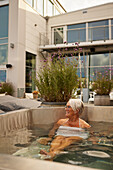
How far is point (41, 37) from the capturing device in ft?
34.9

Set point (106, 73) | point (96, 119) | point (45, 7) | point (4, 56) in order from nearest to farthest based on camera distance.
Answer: point (96, 119) → point (106, 73) → point (4, 56) → point (45, 7)

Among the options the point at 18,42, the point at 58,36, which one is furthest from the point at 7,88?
the point at 58,36

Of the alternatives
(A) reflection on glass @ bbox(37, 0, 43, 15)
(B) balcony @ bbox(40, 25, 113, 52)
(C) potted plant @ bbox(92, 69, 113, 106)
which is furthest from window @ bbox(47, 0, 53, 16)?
(C) potted plant @ bbox(92, 69, 113, 106)

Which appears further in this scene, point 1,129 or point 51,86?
point 51,86

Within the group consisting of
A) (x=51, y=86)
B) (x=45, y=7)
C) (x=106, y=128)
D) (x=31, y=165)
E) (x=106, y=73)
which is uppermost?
(x=45, y=7)

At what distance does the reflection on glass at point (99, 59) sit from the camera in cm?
1010

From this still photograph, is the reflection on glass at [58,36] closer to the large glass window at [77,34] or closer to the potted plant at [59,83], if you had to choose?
the large glass window at [77,34]

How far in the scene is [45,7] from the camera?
37.1 feet

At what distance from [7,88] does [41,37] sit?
14.8 feet

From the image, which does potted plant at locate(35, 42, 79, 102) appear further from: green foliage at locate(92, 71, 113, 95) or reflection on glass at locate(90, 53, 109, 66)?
reflection on glass at locate(90, 53, 109, 66)

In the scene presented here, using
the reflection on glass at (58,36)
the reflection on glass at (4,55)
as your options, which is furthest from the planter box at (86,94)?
the reflection on glass at (58,36)

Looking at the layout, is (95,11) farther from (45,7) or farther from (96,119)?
(96,119)

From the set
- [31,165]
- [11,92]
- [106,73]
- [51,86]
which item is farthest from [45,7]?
[31,165]

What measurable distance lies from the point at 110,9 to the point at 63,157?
10590 mm
